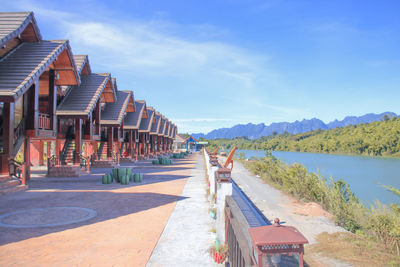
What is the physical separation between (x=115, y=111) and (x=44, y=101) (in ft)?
21.3

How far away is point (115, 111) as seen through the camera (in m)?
25.0

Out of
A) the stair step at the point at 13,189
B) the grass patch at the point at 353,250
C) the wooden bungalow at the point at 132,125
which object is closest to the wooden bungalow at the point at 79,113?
the stair step at the point at 13,189

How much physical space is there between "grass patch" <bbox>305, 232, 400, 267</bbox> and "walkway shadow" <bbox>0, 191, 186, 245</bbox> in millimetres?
4909

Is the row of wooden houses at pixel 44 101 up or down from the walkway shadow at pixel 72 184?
up

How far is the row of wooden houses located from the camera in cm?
1242

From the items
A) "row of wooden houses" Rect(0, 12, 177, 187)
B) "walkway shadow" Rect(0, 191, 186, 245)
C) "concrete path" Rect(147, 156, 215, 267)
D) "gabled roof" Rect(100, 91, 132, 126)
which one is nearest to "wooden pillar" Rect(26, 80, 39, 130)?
"row of wooden houses" Rect(0, 12, 177, 187)

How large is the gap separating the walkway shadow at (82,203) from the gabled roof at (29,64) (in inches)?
144

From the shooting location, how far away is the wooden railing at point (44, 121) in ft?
49.6

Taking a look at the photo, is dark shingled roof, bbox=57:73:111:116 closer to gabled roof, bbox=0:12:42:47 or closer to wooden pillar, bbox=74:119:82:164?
wooden pillar, bbox=74:119:82:164

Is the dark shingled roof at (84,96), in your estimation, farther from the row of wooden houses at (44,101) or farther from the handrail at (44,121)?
the handrail at (44,121)

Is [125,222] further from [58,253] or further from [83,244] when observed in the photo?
[58,253]

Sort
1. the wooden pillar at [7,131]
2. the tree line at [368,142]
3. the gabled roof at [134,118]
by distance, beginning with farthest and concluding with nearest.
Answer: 1. the tree line at [368,142]
2. the gabled roof at [134,118]
3. the wooden pillar at [7,131]

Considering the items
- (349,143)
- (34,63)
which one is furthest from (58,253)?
(349,143)

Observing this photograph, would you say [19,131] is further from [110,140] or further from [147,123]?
[147,123]
